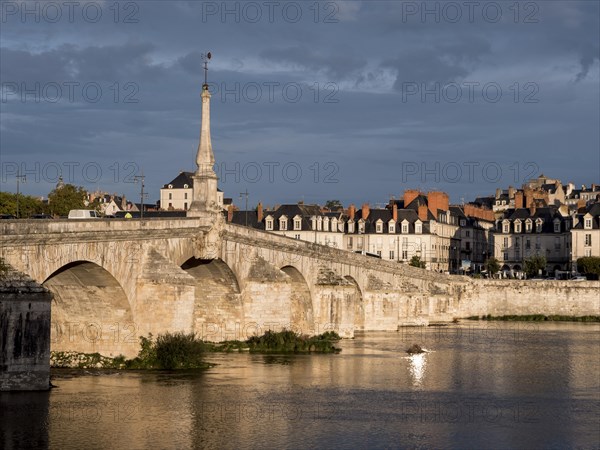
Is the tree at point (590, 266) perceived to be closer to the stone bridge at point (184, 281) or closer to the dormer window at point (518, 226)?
the dormer window at point (518, 226)

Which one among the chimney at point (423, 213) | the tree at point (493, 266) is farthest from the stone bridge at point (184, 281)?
the tree at point (493, 266)

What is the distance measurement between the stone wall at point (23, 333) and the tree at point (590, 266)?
82219mm

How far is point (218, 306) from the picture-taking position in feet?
183

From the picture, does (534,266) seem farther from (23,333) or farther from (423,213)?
(23,333)

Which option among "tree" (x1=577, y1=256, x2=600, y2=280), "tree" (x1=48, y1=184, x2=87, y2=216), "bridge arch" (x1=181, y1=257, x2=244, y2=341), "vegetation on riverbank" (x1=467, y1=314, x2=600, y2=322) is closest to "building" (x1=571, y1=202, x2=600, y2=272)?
"tree" (x1=577, y1=256, x2=600, y2=280)

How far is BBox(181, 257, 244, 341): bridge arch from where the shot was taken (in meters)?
55.2

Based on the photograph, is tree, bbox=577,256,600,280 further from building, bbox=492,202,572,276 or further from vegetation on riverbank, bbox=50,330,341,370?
vegetation on riverbank, bbox=50,330,341,370

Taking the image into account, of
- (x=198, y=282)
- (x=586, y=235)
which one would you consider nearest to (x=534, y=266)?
(x=586, y=235)

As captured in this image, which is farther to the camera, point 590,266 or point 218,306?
point 590,266

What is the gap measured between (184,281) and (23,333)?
12109 mm

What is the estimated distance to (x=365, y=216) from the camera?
122 meters

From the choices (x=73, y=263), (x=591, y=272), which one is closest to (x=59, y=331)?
(x=73, y=263)

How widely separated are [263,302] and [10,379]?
23823 millimetres

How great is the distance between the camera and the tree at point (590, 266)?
107 m
